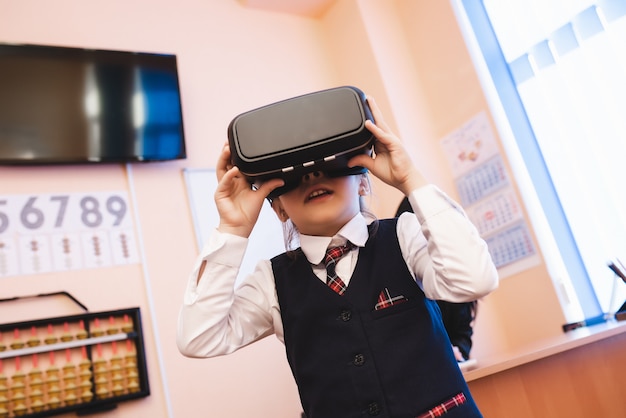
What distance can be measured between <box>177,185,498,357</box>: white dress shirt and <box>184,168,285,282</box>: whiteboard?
1.19 metres

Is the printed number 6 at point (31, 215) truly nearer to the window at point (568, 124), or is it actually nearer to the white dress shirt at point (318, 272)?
the white dress shirt at point (318, 272)

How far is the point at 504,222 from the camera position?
2.39 m

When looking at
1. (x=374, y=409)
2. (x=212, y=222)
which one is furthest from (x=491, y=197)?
(x=374, y=409)

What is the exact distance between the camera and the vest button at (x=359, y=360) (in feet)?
3.09

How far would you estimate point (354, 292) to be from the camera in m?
1.00

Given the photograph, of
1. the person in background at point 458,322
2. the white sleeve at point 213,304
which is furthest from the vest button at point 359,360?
the person in background at point 458,322

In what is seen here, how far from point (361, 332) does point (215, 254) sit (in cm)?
31

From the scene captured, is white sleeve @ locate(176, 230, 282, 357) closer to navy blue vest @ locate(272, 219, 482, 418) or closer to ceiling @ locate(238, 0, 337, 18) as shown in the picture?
navy blue vest @ locate(272, 219, 482, 418)

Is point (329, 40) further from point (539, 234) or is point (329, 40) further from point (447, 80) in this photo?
point (539, 234)

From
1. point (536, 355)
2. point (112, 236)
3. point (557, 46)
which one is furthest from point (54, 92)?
point (557, 46)

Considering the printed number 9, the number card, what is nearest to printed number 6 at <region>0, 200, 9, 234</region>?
the number card

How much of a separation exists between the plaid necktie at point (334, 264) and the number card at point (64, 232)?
130 cm

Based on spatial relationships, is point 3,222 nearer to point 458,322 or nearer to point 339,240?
point 339,240

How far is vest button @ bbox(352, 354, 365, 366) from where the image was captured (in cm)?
94
